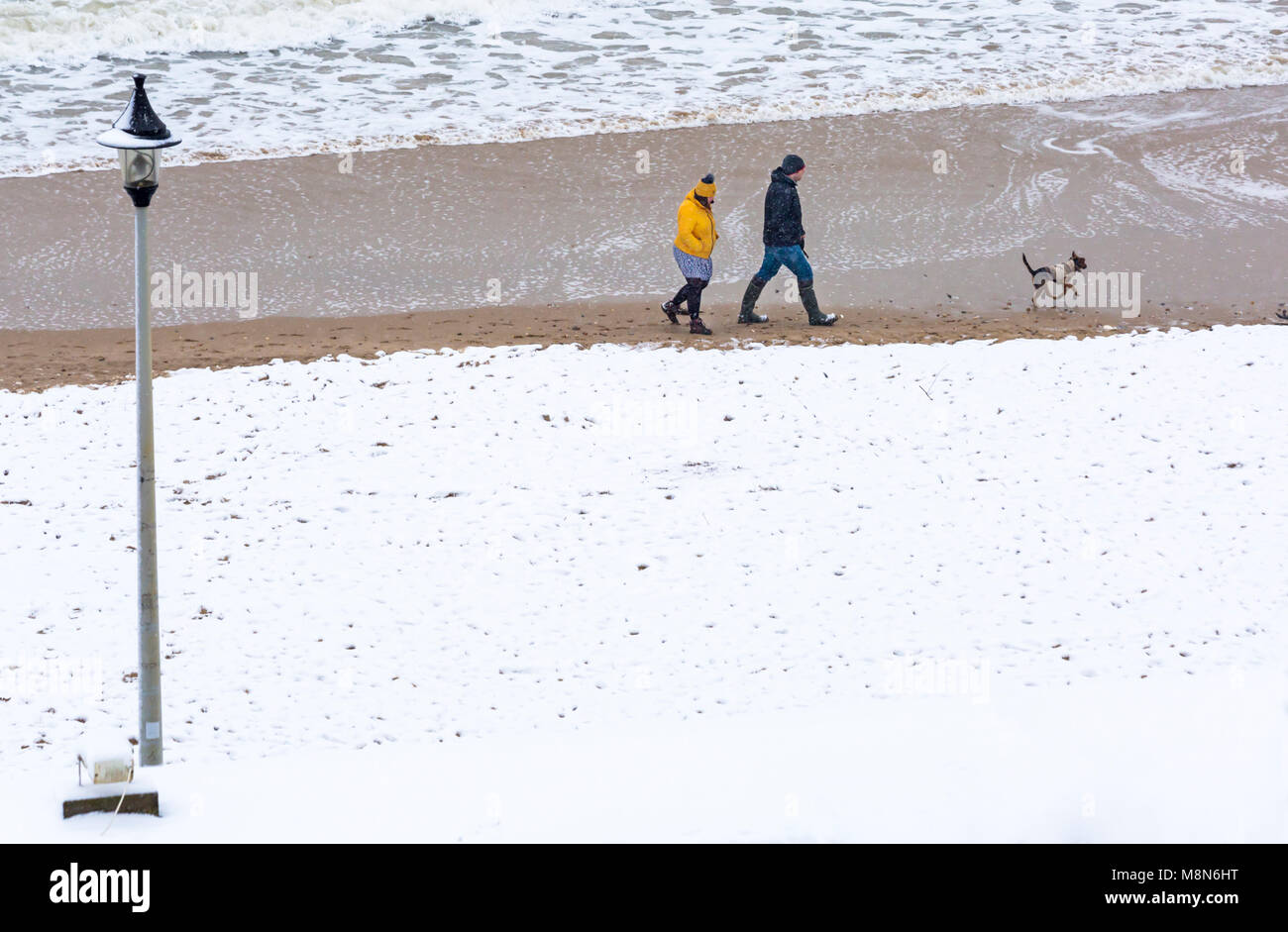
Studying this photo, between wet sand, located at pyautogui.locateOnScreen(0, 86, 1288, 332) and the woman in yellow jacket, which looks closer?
the woman in yellow jacket

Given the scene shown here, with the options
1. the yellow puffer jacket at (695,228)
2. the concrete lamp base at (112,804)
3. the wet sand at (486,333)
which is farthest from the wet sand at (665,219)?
the concrete lamp base at (112,804)

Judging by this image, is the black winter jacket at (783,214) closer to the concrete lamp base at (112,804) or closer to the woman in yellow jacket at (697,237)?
the woman in yellow jacket at (697,237)

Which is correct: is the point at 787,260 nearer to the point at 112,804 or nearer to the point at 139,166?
the point at 139,166

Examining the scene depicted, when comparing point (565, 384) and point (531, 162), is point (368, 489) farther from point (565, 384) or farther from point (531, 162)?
point (531, 162)

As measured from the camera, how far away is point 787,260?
1318cm

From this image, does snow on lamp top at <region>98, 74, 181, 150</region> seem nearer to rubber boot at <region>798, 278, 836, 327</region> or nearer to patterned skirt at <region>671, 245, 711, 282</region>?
patterned skirt at <region>671, 245, 711, 282</region>

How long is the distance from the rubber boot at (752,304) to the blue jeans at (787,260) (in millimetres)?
146

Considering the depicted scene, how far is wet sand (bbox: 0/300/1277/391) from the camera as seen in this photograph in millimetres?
13039

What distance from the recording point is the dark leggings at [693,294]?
1322 cm

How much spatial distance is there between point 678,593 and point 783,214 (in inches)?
190

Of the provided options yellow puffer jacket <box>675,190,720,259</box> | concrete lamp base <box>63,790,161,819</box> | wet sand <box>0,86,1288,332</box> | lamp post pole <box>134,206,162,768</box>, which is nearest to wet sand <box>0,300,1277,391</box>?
wet sand <box>0,86,1288,332</box>

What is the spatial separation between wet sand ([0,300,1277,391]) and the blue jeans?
64cm

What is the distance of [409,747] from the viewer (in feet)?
25.9

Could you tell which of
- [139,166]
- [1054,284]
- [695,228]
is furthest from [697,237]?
[139,166]
